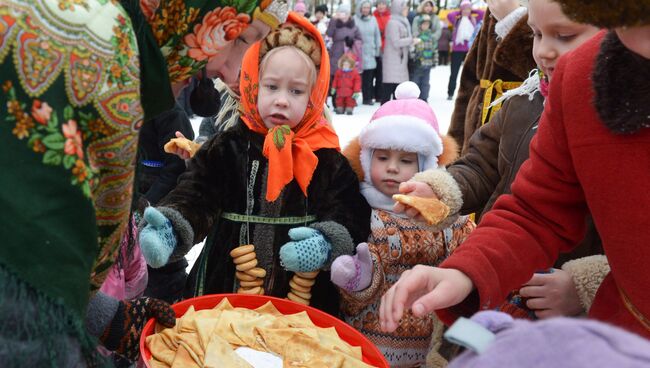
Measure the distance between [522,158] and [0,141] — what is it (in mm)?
1274

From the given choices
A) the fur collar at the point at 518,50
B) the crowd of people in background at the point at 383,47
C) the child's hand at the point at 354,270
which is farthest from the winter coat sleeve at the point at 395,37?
the child's hand at the point at 354,270

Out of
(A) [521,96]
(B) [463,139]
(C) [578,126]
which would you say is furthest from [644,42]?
(B) [463,139]

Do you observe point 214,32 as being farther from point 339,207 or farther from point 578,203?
point 339,207

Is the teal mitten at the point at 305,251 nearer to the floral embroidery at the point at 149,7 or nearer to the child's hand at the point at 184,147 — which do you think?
the child's hand at the point at 184,147

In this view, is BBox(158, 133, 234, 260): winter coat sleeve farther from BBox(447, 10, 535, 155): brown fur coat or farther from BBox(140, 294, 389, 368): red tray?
BBox(447, 10, 535, 155): brown fur coat

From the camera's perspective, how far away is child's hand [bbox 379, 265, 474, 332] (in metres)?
0.91

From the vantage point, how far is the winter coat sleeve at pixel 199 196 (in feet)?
5.40

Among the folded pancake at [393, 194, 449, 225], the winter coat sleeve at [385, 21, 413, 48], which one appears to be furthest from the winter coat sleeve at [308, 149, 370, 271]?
the winter coat sleeve at [385, 21, 413, 48]

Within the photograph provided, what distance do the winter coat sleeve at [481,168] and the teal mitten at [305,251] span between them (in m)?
0.42

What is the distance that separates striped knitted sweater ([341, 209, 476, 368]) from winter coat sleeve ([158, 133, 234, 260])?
1.63 feet

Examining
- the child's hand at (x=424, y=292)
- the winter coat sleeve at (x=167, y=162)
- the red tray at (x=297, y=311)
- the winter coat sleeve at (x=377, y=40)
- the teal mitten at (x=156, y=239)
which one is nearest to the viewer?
the child's hand at (x=424, y=292)

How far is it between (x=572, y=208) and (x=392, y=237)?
30.9 inches

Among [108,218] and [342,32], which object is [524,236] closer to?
[108,218]

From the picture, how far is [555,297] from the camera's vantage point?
1274 millimetres
